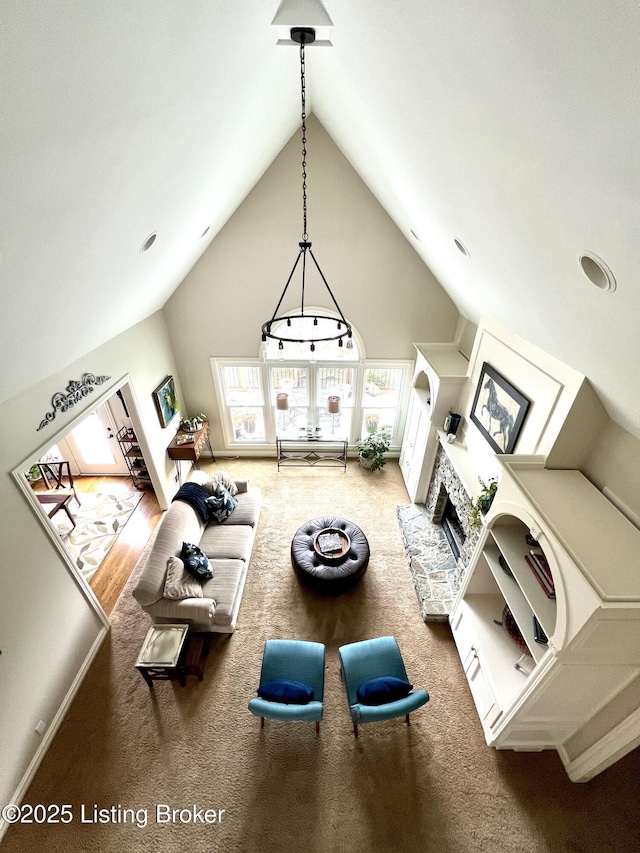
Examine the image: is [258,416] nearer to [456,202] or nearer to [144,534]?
[144,534]

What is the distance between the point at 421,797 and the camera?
300 centimetres

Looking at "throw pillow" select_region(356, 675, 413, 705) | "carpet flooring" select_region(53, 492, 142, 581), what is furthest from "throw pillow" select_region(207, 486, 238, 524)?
"throw pillow" select_region(356, 675, 413, 705)

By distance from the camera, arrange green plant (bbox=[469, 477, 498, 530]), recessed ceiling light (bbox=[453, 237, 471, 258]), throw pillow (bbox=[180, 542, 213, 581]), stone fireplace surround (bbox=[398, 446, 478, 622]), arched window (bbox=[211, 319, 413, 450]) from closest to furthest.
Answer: recessed ceiling light (bbox=[453, 237, 471, 258])
green plant (bbox=[469, 477, 498, 530])
throw pillow (bbox=[180, 542, 213, 581])
stone fireplace surround (bbox=[398, 446, 478, 622])
arched window (bbox=[211, 319, 413, 450])

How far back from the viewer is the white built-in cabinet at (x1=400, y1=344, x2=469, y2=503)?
4848 mm

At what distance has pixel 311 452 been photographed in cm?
682

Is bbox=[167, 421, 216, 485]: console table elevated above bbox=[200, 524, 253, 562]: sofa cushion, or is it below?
above

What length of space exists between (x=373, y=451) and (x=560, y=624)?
162 inches

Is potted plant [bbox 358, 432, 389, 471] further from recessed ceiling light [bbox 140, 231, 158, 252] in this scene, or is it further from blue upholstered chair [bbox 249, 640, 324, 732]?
recessed ceiling light [bbox 140, 231, 158, 252]

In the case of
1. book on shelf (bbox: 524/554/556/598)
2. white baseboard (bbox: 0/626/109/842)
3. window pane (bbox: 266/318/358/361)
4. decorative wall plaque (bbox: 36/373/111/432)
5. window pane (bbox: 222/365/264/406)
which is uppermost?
decorative wall plaque (bbox: 36/373/111/432)

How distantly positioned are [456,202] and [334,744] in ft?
14.7

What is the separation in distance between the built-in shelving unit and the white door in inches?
6.4

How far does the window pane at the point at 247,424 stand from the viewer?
21.8ft

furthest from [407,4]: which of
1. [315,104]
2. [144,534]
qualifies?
[144,534]

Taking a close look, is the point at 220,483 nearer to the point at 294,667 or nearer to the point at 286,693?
the point at 294,667
